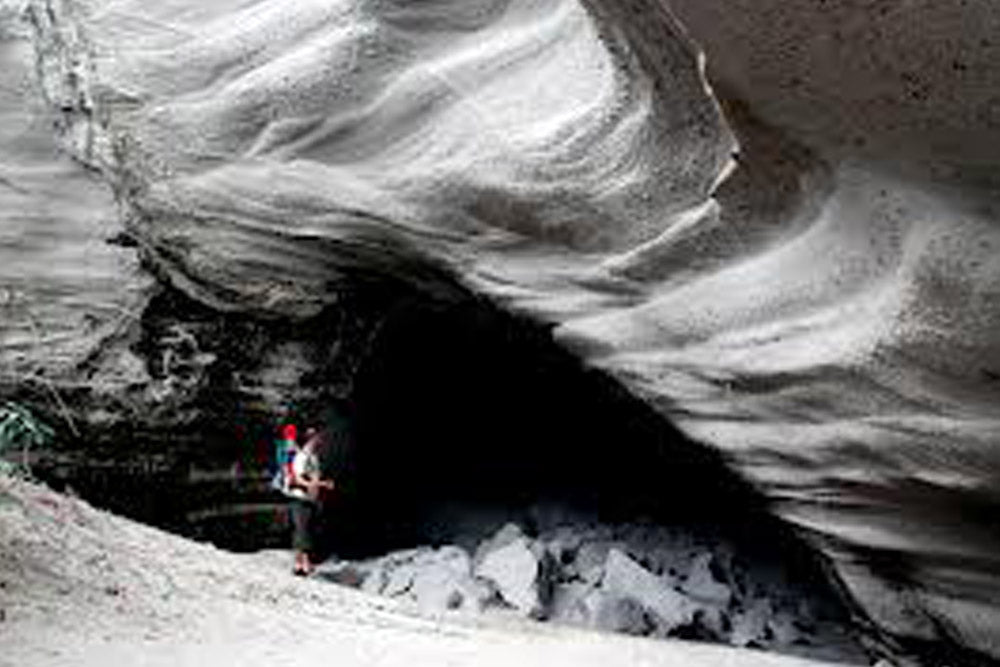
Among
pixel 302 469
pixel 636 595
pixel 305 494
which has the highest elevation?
pixel 302 469

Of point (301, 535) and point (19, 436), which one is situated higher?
point (19, 436)

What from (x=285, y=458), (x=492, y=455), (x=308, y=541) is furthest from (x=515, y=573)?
(x=492, y=455)

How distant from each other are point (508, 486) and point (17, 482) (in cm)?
369

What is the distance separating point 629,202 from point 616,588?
2810mm

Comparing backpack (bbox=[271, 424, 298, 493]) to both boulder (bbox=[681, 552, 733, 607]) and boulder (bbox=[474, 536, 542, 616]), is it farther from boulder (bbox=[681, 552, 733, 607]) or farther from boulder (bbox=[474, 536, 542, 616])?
boulder (bbox=[681, 552, 733, 607])

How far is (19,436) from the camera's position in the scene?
689 cm

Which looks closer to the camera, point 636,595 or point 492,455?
point 636,595

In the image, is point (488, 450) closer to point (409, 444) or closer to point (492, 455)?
point (492, 455)

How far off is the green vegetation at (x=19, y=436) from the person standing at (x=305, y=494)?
1313 millimetres

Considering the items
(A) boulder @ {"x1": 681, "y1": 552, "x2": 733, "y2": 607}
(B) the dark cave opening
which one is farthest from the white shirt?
(A) boulder @ {"x1": 681, "y1": 552, "x2": 733, "y2": 607}

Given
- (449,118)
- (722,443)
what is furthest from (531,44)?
(722,443)

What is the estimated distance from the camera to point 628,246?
5.19 metres

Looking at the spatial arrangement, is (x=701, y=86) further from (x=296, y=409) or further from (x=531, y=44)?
(x=296, y=409)

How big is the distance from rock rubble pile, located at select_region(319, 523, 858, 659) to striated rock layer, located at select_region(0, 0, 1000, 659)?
4.51 feet
